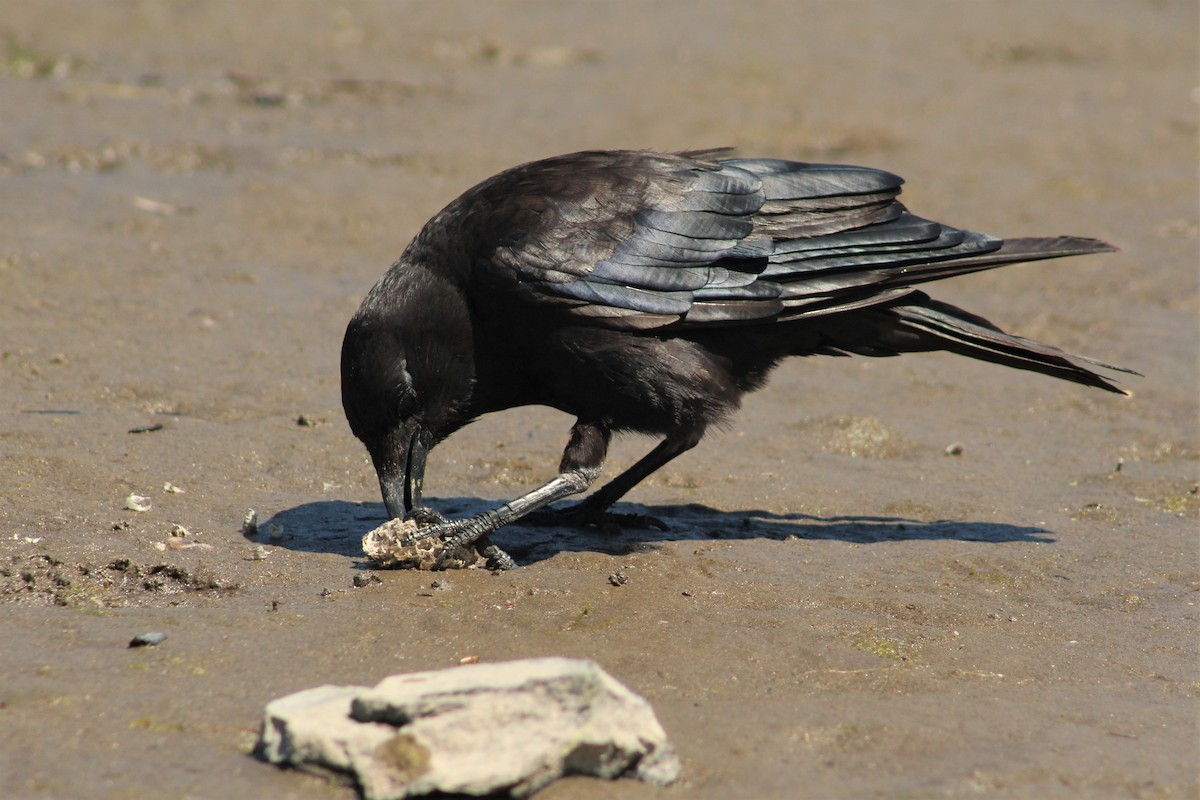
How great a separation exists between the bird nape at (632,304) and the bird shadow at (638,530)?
0.23 m

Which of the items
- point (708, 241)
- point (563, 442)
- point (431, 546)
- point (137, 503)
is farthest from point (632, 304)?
point (137, 503)

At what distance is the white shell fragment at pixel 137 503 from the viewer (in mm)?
5281

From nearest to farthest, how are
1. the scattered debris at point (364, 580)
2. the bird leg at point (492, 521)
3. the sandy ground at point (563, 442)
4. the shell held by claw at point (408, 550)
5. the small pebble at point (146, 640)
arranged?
1. the sandy ground at point (563, 442)
2. the small pebble at point (146, 640)
3. the scattered debris at point (364, 580)
4. the shell held by claw at point (408, 550)
5. the bird leg at point (492, 521)

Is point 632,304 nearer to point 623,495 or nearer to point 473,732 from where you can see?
point 623,495

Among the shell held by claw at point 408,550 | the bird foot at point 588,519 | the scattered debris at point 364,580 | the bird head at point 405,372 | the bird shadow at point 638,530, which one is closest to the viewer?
the scattered debris at point 364,580

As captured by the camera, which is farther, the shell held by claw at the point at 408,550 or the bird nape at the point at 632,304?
the bird nape at the point at 632,304

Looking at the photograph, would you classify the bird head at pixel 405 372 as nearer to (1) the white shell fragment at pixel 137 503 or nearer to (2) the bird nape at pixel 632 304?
(2) the bird nape at pixel 632 304

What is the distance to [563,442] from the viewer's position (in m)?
6.75

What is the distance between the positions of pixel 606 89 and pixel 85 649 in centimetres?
971

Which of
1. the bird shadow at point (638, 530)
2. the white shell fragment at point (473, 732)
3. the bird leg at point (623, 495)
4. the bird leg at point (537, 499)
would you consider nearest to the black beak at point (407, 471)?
the bird leg at point (537, 499)

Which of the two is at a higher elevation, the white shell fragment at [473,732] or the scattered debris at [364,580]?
the white shell fragment at [473,732]

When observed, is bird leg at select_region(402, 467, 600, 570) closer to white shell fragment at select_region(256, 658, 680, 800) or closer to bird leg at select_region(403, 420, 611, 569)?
bird leg at select_region(403, 420, 611, 569)

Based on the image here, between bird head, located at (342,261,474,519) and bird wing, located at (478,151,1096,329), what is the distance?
30 centimetres

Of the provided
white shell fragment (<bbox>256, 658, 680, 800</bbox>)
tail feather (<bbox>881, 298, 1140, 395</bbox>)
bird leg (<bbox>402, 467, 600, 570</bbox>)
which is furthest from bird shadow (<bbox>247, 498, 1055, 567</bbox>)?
white shell fragment (<bbox>256, 658, 680, 800</bbox>)
